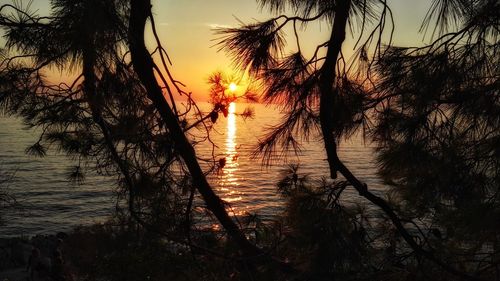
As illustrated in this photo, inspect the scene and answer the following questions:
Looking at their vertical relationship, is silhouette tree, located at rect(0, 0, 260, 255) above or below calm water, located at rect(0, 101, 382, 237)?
above

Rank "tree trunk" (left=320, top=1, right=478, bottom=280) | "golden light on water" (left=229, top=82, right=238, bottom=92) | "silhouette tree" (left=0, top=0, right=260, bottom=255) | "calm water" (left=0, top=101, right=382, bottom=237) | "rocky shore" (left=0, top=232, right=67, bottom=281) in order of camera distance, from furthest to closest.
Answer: "calm water" (left=0, top=101, right=382, bottom=237), "rocky shore" (left=0, top=232, right=67, bottom=281), "golden light on water" (left=229, top=82, right=238, bottom=92), "tree trunk" (left=320, top=1, right=478, bottom=280), "silhouette tree" (left=0, top=0, right=260, bottom=255)

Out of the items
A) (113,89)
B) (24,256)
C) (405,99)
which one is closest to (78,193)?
(24,256)

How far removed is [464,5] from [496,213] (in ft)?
3.83

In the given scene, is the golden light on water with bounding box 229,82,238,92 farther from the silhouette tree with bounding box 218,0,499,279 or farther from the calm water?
the calm water

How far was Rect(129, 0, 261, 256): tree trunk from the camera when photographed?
7.78ft

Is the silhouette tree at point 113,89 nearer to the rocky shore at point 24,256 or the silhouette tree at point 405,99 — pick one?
the silhouette tree at point 405,99

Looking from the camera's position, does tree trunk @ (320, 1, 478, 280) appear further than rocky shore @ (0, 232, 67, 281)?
No

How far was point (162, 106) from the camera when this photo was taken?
109 inches

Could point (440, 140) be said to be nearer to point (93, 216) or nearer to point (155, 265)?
point (155, 265)

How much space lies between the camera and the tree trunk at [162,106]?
2.37 metres

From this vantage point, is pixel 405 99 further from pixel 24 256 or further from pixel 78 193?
pixel 78 193

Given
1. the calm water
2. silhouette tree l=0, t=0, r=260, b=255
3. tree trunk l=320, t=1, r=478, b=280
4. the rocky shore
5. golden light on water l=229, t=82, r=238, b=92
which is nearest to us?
silhouette tree l=0, t=0, r=260, b=255

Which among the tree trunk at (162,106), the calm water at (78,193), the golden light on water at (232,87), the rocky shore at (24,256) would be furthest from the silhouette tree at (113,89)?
the calm water at (78,193)

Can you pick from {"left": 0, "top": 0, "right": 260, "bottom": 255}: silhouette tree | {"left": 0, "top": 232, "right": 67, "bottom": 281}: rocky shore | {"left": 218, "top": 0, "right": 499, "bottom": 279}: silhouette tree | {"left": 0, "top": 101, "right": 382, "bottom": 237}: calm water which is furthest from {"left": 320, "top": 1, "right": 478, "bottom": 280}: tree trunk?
{"left": 0, "top": 101, "right": 382, "bottom": 237}: calm water
